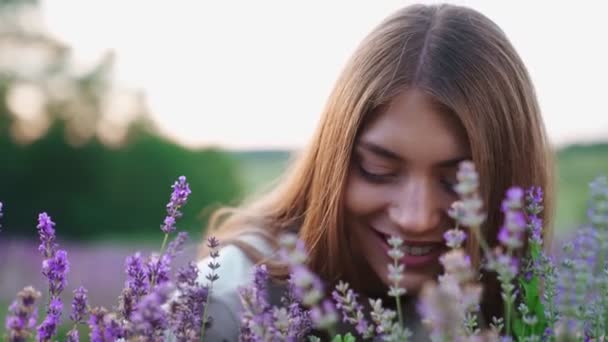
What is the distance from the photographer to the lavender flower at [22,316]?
1.09 metres

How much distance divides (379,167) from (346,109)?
27 cm

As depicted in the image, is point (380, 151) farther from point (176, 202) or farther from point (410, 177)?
point (176, 202)

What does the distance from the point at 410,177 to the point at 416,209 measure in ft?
0.34

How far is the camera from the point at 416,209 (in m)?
1.92

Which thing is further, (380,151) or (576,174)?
(576,174)

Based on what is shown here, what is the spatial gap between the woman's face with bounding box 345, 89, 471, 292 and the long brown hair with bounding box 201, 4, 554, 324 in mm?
38

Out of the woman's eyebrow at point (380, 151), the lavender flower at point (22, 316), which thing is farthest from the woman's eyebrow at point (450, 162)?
the lavender flower at point (22, 316)

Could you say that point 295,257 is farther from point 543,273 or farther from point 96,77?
point 96,77

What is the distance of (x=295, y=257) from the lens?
85 cm

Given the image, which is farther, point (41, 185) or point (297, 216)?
point (41, 185)

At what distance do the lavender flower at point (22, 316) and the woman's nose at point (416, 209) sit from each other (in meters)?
1.03

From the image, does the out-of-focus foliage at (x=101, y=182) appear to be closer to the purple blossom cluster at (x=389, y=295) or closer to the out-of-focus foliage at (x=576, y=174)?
the out-of-focus foliage at (x=576, y=174)

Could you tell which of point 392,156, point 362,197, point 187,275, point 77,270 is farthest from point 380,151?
point 77,270

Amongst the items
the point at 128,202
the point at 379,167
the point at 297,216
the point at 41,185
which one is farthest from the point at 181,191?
the point at 128,202
